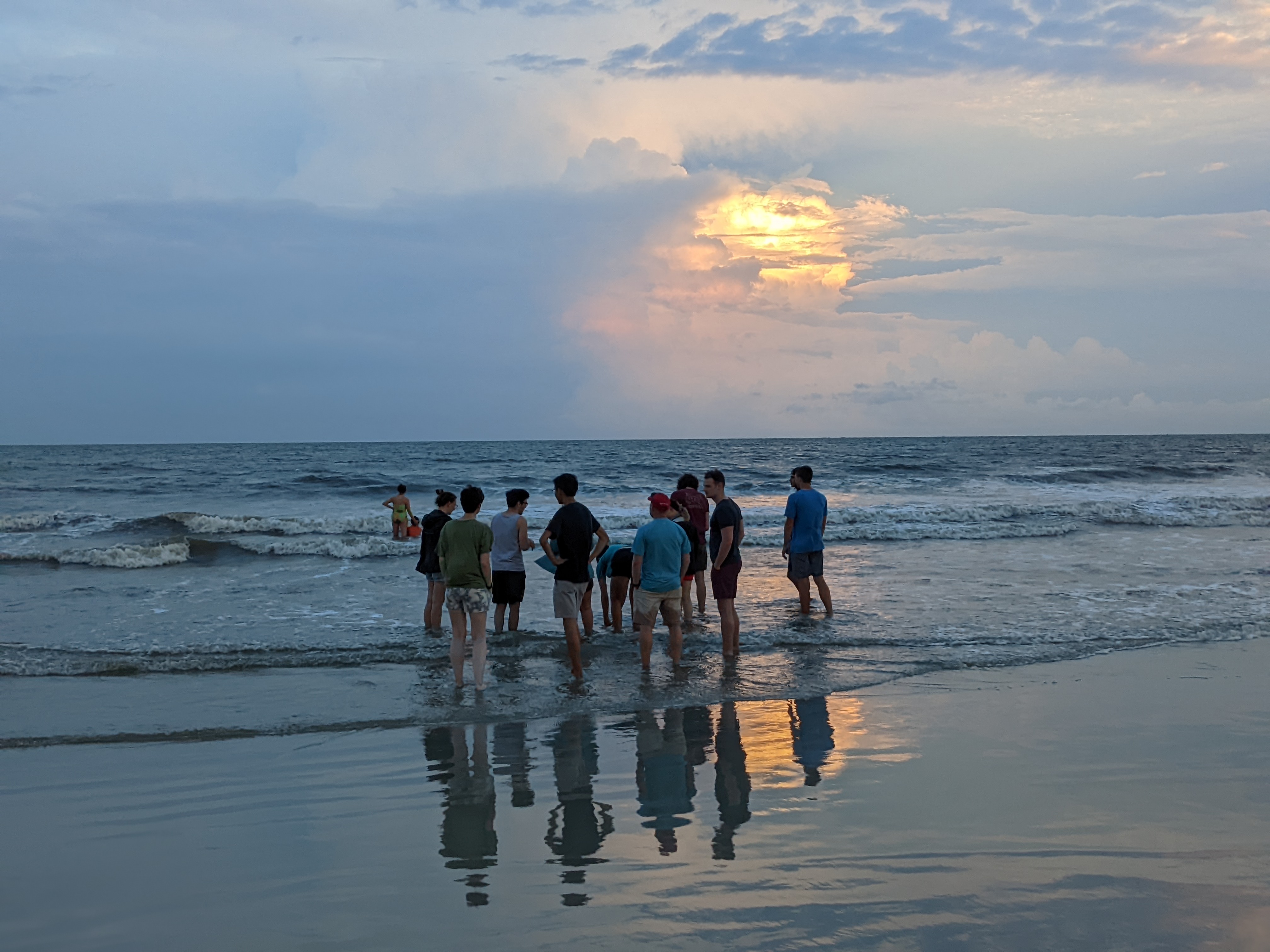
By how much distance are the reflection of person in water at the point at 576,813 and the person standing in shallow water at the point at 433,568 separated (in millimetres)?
4133

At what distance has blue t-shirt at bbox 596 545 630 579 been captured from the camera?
33.8ft

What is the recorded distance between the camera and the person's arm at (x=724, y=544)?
927 centimetres

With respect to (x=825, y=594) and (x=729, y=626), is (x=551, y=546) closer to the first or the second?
(x=729, y=626)

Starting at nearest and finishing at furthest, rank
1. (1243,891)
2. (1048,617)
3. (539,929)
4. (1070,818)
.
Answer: (539,929) < (1243,891) < (1070,818) < (1048,617)

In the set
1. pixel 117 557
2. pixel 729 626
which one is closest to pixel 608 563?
pixel 729 626

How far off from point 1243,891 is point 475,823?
358 cm

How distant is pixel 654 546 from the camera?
8570 mm

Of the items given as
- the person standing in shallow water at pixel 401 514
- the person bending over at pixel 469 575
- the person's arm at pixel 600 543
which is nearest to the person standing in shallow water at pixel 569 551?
the person's arm at pixel 600 543

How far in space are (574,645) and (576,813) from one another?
140 inches

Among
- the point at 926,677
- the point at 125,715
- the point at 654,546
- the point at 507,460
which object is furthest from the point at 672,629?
the point at 507,460

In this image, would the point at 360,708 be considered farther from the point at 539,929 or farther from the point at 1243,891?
the point at 1243,891

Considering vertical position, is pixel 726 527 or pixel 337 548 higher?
pixel 726 527

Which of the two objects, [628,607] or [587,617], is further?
[628,607]

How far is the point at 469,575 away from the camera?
7.95m
